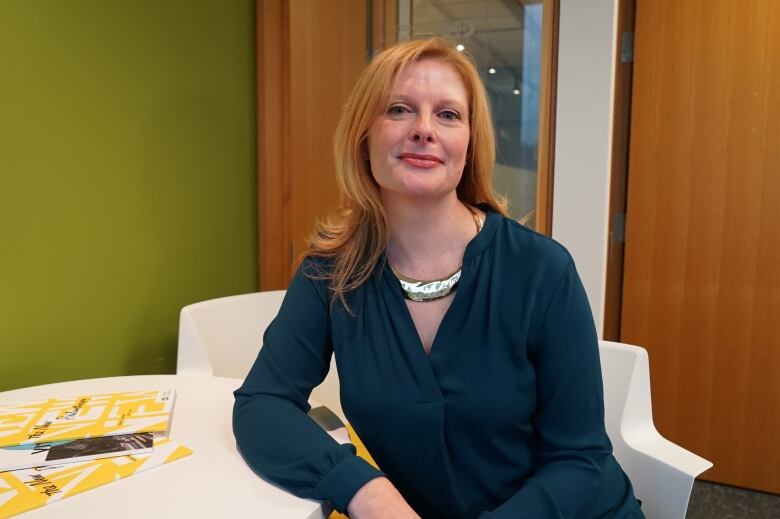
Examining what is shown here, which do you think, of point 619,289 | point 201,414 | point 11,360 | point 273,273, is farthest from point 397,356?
point 619,289

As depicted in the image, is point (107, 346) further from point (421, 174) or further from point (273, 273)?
point (421, 174)

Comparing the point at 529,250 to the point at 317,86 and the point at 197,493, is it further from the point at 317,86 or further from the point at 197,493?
the point at 317,86

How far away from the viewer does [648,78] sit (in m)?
2.62

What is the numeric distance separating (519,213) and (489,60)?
2.26ft

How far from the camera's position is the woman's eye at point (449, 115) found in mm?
1251

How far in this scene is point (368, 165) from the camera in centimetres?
137

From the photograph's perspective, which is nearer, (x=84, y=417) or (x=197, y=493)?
(x=197, y=493)

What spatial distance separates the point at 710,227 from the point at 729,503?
1.13 meters

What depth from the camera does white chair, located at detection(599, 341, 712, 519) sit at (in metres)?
1.36

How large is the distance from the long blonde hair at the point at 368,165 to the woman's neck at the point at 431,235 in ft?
0.16

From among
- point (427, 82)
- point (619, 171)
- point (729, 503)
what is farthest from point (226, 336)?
point (729, 503)

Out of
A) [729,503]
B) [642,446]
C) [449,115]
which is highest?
[449,115]

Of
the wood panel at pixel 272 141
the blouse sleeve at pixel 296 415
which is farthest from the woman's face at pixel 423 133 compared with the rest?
the wood panel at pixel 272 141

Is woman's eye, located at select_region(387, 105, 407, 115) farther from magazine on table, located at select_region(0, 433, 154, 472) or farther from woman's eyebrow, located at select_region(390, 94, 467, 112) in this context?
magazine on table, located at select_region(0, 433, 154, 472)
